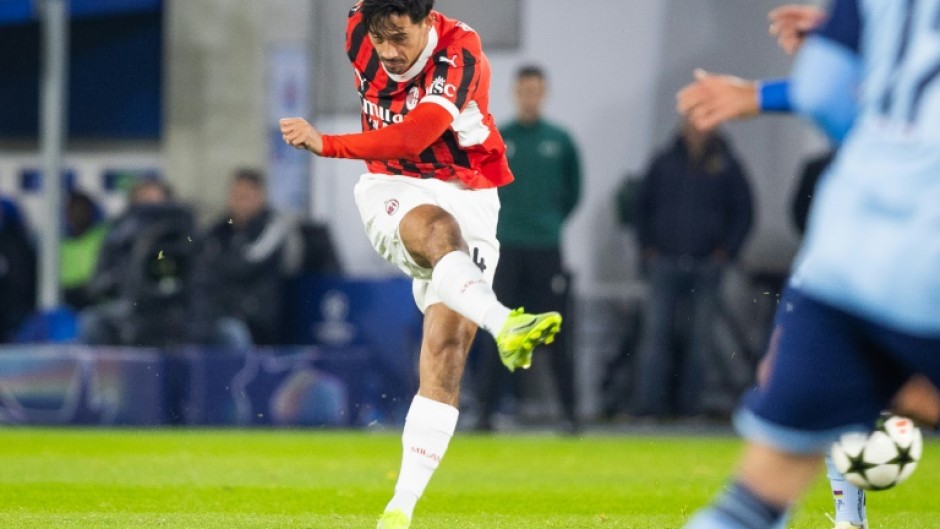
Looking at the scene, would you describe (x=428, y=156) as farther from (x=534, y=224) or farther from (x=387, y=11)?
(x=534, y=224)

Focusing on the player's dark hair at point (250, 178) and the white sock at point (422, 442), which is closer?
the white sock at point (422, 442)

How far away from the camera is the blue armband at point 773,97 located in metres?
3.81

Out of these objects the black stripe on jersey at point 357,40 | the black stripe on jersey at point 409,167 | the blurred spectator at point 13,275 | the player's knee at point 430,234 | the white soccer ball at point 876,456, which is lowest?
the blurred spectator at point 13,275

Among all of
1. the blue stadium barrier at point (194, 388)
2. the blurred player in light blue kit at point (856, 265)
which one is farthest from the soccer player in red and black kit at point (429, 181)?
the blue stadium barrier at point (194, 388)

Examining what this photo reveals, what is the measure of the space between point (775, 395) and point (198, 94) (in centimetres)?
1571

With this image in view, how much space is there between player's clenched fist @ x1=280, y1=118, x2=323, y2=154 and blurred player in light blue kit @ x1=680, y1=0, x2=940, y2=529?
2.40 meters

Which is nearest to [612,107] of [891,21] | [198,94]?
[198,94]

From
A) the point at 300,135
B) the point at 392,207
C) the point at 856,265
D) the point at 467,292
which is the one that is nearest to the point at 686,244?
the point at 392,207

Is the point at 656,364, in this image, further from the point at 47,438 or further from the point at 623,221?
the point at 47,438

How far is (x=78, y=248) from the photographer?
1641 cm

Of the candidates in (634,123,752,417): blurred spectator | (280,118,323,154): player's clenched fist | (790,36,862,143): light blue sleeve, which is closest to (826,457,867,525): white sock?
(280,118,323,154): player's clenched fist

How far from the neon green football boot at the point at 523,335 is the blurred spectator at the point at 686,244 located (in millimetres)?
8483

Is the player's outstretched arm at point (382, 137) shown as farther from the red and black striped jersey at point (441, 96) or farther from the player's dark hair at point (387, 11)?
the player's dark hair at point (387, 11)

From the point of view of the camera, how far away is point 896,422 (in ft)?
18.2
